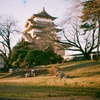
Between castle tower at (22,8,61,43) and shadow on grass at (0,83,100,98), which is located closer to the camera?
shadow on grass at (0,83,100,98)

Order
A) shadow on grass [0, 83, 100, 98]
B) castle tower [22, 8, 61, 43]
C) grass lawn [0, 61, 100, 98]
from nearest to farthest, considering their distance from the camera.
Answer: shadow on grass [0, 83, 100, 98] → grass lawn [0, 61, 100, 98] → castle tower [22, 8, 61, 43]

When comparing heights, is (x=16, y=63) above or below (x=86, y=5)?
below

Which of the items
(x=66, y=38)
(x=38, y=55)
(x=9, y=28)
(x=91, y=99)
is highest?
(x=9, y=28)

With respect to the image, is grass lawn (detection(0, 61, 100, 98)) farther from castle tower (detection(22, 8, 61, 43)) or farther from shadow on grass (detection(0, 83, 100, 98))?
castle tower (detection(22, 8, 61, 43))

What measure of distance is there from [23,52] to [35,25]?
77.4ft

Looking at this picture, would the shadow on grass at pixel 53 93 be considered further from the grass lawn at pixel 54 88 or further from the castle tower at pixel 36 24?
the castle tower at pixel 36 24

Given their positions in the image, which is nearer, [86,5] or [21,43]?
[86,5]

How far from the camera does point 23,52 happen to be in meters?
30.6

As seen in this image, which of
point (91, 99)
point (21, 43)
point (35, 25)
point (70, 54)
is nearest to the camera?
point (91, 99)

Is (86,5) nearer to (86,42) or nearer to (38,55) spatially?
(38,55)

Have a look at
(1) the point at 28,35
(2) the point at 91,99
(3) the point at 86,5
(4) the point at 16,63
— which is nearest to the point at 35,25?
(1) the point at 28,35

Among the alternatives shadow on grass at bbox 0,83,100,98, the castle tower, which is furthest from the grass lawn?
the castle tower

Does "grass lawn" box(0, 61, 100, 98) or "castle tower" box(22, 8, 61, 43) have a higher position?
"castle tower" box(22, 8, 61, 43)

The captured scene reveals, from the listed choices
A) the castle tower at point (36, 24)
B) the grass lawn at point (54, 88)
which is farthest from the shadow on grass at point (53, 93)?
the castle tower at point (36, 24)
